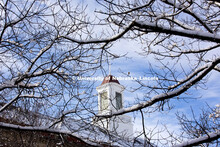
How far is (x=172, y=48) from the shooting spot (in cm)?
829

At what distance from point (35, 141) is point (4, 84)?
4.62 metres

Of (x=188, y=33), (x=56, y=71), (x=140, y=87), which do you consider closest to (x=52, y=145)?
(x=56, y=71)

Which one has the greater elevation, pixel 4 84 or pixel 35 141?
pixel 4 84

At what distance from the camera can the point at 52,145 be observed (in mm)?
10008

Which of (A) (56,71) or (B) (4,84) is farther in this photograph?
(A) (56,71)

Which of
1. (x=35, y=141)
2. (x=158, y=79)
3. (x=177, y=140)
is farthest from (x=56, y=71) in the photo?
(x=35, y=141)

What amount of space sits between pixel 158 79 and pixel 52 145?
224 inches

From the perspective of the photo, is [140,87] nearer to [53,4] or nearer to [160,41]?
[160,41]

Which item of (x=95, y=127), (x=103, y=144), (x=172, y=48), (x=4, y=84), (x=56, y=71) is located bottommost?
(x=103, y=144)

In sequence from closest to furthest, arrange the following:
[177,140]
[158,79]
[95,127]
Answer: [95,127], [177,140], [158,79]

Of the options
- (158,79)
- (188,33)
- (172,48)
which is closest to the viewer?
(188,33)

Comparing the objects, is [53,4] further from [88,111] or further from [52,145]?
[52,145]

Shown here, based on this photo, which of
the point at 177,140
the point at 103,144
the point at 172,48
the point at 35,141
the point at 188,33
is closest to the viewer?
the point at 188,33

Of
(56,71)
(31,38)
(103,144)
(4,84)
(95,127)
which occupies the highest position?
(31,38)
